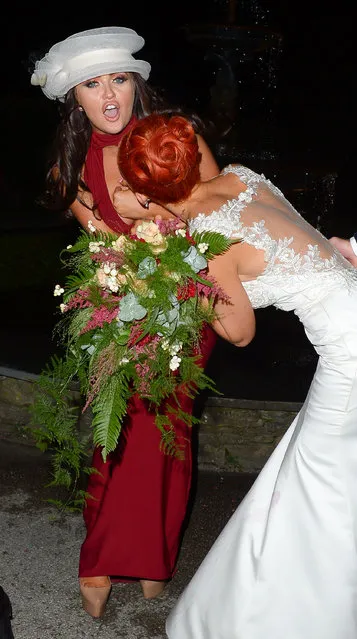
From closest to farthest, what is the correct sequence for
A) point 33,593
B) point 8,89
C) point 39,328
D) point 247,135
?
1. point 33,593
2. point 39,328
3. point 247,135
4. point 8,89

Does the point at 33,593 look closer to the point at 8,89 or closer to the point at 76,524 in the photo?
the point at 76,524

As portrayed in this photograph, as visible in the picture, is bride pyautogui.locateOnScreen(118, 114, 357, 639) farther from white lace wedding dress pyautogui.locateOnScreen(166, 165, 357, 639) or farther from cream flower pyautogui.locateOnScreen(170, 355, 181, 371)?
cream flower pyautogui.locateOnScreen(170, 355, 181, 371)

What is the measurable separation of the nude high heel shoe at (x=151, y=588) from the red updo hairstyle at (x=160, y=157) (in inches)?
69.1

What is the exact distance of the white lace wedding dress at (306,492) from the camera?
3.21m

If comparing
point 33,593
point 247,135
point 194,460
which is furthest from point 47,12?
point 33,593

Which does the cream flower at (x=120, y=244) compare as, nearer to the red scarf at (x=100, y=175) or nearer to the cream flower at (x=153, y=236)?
the cream flower at (x=153, y=236)

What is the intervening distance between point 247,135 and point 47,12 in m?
7.60

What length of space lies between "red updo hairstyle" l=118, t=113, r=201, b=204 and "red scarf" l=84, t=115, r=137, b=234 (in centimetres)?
78

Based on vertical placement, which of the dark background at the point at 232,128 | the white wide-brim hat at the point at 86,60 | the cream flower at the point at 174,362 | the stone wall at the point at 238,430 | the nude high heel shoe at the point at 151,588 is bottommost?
the dark background at the point at 232,128

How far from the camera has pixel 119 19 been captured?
632 inches

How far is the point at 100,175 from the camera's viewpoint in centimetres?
386

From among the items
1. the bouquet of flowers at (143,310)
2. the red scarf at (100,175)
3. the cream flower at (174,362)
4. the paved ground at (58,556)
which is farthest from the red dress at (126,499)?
the cream flower at (174,362)

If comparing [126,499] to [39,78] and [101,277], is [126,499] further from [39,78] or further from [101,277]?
[39,78]

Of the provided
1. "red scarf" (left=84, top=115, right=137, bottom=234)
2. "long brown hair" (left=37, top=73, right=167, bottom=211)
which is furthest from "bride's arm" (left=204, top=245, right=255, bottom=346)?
"long brown hair" (left=37, top=73, right=167, bottom=211)
